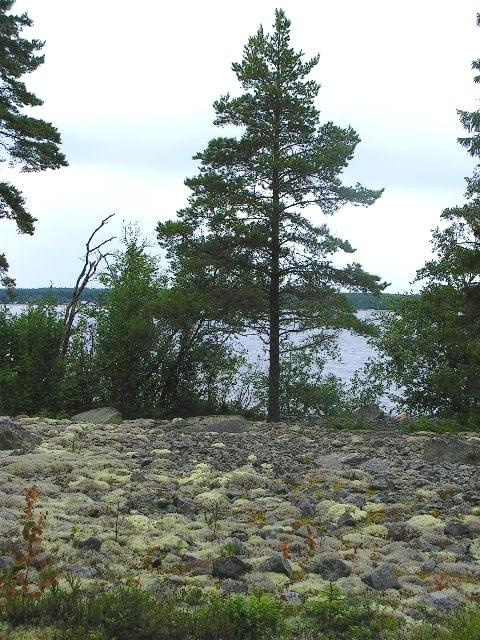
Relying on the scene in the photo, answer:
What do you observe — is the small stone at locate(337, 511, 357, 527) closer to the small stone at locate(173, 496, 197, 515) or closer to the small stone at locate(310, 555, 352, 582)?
the small stone at locate(310, 555, 352, 582)

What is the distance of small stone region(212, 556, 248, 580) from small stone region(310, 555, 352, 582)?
64 cm

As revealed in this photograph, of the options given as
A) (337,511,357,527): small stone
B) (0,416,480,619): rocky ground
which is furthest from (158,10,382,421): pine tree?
(337,511,357,527): small stone

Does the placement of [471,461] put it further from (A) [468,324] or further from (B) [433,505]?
(B) [433,505]

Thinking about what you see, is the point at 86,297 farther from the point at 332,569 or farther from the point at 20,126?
the point at 332,569

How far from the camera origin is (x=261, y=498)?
8.45 metres

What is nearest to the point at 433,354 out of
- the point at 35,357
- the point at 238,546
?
the point at 35,357

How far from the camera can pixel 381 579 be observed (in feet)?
17.9

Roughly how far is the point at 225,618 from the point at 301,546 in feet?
7.71

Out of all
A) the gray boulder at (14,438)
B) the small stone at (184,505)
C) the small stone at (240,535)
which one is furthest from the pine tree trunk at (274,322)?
the small stone at (240,535)

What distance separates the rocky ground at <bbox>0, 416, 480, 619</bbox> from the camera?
18.2 ft

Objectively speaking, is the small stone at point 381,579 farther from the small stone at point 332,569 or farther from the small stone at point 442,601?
the small stone at point 442,601

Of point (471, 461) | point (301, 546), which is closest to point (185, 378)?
point (471, 461)

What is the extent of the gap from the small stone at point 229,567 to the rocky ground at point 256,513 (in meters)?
0.01

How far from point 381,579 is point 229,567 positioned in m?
1.25
